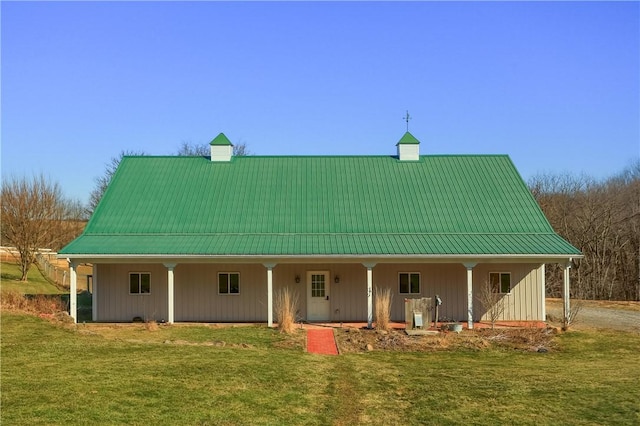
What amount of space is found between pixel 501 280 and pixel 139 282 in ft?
47.4

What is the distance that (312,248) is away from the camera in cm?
2328

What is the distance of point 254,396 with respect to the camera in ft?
41.8

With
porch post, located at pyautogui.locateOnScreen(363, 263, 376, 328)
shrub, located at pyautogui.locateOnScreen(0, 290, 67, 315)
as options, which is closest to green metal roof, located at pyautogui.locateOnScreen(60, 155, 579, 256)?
porch post, located at pyautogui.locateOnScreen(363, 263, 376, 328)

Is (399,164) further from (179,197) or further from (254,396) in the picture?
(254,396)

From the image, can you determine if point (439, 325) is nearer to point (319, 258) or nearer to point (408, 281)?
point (408, 281)

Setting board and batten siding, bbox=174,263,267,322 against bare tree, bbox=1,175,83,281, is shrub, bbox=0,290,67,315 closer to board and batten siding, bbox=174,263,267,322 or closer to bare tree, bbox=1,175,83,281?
board and batten siding, bbox=174,263,267,322

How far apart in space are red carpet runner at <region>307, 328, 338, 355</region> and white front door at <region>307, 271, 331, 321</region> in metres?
2.07

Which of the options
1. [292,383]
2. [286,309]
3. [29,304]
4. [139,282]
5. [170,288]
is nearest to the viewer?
[292,383]

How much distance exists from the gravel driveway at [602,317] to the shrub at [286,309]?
10424 millimetres

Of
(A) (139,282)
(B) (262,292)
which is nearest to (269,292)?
(B) (262,292)

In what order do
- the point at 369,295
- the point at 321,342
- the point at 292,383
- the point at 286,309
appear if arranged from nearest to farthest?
the point at 292,383
the point at 321,342
the point at 286,309
the point at 369,295

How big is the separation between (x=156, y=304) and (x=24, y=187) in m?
24.4

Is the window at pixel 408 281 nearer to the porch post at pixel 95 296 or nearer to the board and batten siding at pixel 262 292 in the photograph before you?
the board and batten siding at pixel 262 292

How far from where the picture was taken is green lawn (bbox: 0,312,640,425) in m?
11.4
